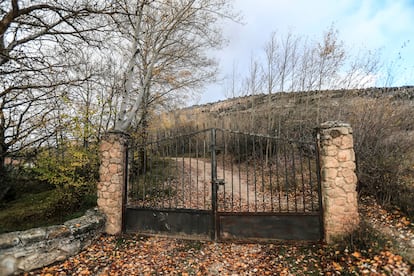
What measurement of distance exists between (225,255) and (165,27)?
727cm

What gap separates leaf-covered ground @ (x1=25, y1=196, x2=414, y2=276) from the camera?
303 cm

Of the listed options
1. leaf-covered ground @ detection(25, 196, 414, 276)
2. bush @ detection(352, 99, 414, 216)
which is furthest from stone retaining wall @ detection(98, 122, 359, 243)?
bush @ detection(352, 99, 414, 216)

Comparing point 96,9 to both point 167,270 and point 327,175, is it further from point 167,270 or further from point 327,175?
point 327,175

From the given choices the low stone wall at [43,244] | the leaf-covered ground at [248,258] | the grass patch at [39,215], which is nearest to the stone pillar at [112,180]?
the low stone wall at [43,244]

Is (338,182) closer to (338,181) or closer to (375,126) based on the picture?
(338,181)

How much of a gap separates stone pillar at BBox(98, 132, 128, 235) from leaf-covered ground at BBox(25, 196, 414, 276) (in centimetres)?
46

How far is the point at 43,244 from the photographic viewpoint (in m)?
3.49

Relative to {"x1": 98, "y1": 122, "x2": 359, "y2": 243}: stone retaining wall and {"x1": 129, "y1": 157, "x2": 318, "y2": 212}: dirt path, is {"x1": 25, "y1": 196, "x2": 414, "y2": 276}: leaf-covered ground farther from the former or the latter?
{"x1": 129, "y1": 157, "x2": 318, "y2": 212}: dirt path

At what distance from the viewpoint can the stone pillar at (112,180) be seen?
4.51 metres

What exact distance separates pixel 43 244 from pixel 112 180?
1.51 meters

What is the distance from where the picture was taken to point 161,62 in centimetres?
850

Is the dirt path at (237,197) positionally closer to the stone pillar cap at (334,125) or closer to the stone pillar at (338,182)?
the stone pillar at (338,182)

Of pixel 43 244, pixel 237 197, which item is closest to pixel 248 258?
pixel 43 244

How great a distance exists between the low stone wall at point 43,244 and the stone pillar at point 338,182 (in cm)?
441
